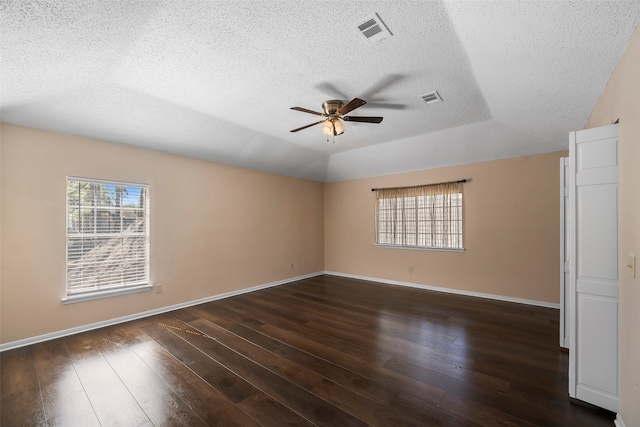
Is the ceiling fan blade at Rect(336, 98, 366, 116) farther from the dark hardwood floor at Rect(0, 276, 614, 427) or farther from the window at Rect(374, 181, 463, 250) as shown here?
the window at Rect(374, 181, 463, 250)

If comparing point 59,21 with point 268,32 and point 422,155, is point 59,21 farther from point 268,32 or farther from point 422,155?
point 422,155

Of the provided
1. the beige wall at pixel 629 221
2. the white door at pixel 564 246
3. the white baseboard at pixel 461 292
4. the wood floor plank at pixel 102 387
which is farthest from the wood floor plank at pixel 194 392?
the white baseboard at pixel 461 292

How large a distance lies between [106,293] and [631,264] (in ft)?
16.7

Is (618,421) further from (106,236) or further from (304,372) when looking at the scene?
(106,236)

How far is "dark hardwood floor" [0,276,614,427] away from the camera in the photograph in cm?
183

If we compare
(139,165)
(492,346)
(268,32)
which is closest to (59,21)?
(268,32)

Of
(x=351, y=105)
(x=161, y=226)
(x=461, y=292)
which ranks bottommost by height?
(x=461, y=292)

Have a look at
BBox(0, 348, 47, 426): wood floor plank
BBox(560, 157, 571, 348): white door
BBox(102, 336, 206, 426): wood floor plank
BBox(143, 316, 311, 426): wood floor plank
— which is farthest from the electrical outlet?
BBox(0, 348, 47, 426): wood floor plank

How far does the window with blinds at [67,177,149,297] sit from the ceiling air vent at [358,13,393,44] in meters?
3.65

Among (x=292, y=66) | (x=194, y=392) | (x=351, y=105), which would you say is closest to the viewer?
(x=194, y=392)

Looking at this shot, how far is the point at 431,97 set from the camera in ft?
9.73

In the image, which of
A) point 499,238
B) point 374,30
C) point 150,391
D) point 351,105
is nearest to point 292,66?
point 351,105

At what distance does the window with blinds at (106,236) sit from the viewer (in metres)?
3.28

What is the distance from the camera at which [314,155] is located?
17.7 feet
